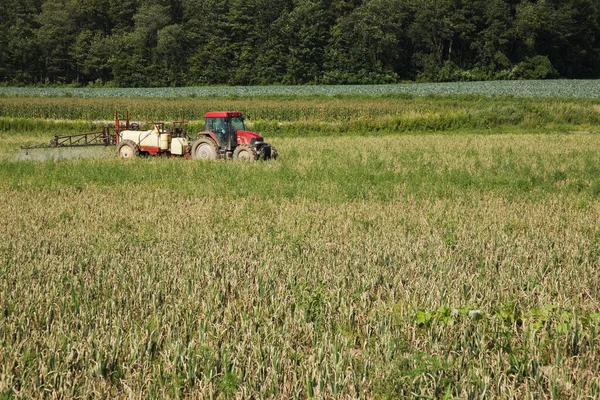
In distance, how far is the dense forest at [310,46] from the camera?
71125 millimetres

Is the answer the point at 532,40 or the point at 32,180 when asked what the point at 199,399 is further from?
the point at 532,40

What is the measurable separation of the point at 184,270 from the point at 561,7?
285 ft

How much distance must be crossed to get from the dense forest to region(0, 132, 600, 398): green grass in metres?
59.6

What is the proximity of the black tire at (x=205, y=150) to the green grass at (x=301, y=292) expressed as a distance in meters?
4.81

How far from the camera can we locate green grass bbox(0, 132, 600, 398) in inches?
170

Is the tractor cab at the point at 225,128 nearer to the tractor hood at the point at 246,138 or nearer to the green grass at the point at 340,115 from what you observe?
the tractor hood at the point at 246,138

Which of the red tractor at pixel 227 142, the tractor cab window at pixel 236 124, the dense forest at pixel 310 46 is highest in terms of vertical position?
the dense forest at pixel 310 46

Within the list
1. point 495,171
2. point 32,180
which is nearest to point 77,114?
point 32,180

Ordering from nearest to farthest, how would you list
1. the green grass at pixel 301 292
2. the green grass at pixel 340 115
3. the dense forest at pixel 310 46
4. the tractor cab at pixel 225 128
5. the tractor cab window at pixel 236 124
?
the green grass at pixel 301 292 → the tractor cab at pixel 225 128 → the tractor cab window at pixel 236 124 → the green grass at pixel 340 115 → the dense forest at pixel 310 46

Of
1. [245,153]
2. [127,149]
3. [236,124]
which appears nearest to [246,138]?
[245,153]

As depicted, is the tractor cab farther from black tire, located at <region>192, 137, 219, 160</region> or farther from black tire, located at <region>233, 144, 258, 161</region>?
black tire, located at <region>233, 144, 258, 161</region>

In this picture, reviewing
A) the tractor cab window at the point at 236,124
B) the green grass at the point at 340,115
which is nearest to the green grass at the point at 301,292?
the tractor cab window at the point at 236,124

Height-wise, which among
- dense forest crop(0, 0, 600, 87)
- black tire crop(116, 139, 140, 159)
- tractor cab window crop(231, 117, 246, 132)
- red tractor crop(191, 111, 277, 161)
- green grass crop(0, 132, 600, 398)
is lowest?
green grass crop(0, 132, 600, 398)

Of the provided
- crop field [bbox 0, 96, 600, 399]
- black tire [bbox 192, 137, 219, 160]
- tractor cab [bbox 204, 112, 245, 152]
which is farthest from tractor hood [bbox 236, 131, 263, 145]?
crop field [bbox 0, 96, 600, 399]
